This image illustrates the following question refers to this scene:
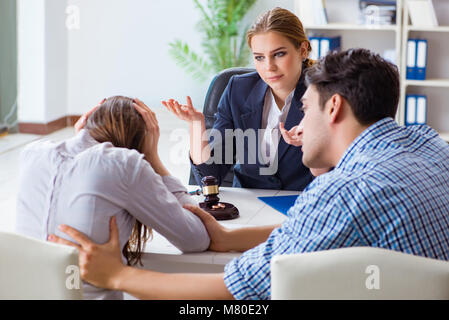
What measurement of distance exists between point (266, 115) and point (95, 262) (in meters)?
1.31

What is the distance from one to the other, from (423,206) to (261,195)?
40.4 inches

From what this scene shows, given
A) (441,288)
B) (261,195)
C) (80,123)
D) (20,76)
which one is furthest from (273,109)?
(20,76)

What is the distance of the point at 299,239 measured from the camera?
1.29 m

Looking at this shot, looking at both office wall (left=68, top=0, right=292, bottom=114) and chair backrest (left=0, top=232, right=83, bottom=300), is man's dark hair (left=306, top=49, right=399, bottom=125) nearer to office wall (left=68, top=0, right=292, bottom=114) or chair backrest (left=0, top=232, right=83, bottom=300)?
chair backrest (left=0, top=232, right=83, bottom=300)

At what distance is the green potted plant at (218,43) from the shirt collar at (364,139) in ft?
16.4

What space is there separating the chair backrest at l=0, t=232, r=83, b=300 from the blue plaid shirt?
0.33 m

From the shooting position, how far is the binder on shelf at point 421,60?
4723 millimetres

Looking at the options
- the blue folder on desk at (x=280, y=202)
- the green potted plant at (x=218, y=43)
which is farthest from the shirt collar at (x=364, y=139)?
the green potted plant at (x=218, y=43)

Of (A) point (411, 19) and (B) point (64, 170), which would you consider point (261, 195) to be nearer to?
(B) point (64, 170)

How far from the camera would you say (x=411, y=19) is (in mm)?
4695

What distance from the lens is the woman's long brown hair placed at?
5.35 feet
